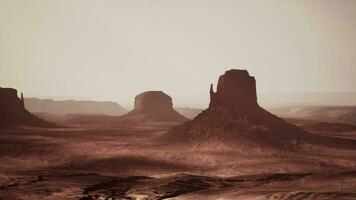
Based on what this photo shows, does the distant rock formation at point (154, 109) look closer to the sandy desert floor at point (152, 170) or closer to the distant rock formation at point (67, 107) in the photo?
the sandy desert floor at point (152, 170)

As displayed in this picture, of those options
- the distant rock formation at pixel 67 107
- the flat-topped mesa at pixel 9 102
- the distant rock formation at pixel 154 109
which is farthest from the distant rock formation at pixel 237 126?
the distant rock formation at pixel 67 107

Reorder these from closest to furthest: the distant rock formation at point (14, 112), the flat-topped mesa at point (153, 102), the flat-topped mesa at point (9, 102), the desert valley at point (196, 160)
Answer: the desert valley at point (196, 160) < the distant rock formation at point (14, 112) < the flat-topped mesa at point (9, 102) < the flat-topped mesa at point (153, 102)

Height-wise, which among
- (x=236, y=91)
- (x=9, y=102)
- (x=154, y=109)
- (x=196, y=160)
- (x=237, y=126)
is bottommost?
(x=196, y=160)

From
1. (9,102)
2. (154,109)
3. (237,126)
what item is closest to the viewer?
(237,126)

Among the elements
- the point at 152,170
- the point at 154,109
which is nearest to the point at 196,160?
the point at 152,170

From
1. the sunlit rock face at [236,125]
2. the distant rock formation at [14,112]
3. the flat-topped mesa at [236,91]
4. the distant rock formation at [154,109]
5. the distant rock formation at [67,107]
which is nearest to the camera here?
the sunlit rock face at [236,125]

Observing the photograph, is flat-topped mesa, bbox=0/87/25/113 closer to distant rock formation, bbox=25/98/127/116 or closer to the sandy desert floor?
the sandy desert floor

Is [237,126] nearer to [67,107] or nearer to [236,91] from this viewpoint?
[236,91]
